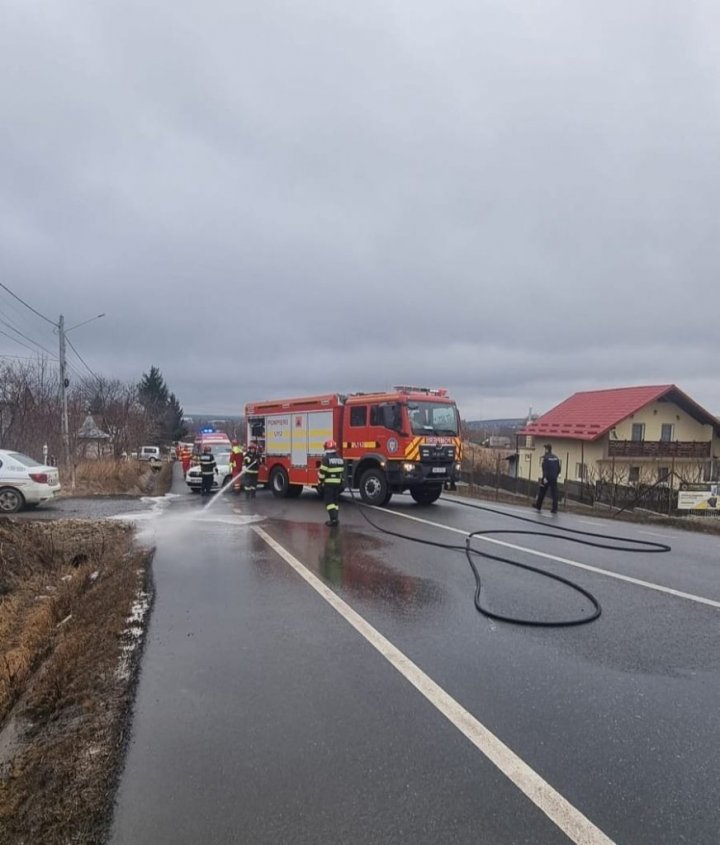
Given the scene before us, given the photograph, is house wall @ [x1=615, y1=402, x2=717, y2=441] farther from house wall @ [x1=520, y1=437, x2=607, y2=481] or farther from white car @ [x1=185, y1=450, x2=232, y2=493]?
white car @ [x1=185, y1=450, x2=232, y2=493]

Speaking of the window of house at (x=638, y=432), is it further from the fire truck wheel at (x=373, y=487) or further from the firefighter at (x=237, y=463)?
the fire truck wheel at (x=373, y=487)

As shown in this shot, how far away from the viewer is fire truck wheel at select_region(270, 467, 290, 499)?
17.4 meters

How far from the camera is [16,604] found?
748 cm

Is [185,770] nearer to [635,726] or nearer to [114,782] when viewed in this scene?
[114,782]

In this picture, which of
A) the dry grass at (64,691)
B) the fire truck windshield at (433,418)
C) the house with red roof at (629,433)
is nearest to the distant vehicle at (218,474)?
the fire truck windshield at (433,418)

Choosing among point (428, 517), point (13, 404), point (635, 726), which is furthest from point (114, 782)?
point (13, 404)

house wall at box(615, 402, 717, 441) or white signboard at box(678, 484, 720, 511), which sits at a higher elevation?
house wall at box(615, 402, 717, 441)

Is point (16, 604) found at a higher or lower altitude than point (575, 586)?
lower

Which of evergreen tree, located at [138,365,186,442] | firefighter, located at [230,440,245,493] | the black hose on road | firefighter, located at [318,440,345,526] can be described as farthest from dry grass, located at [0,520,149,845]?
evergreen tree, located at [138,365,186,442]

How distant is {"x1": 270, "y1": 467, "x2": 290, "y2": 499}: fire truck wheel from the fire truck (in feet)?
0.15

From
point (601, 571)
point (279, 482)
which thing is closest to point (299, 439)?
point (279, 482)

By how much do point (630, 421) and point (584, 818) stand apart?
128 ft

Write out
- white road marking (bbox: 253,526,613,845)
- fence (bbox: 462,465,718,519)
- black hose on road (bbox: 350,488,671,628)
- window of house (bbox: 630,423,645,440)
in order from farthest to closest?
window of house (bbox: 630,423,645,440)
fence (bbox: 462,465,718,519)
black hose on road (bbox: 350,488,671,628)
white road marking (bbox: 253,526,613,845)

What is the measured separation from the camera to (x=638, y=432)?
38438 millimetres
